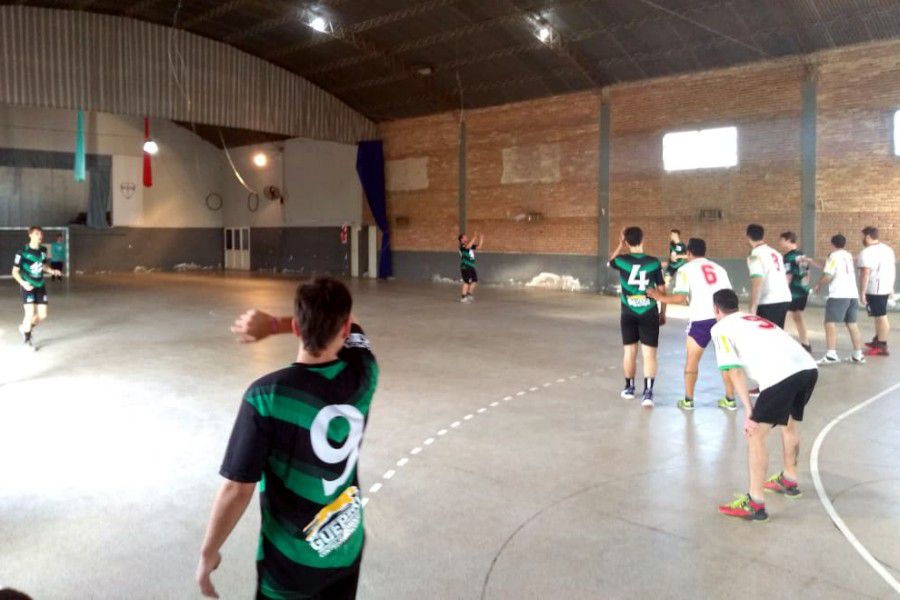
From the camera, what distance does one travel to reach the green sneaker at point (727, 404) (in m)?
7.09

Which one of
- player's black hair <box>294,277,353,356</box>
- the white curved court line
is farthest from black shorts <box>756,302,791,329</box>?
player's black hair <box>294,277,353,356</box>

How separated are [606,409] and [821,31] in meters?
13.4

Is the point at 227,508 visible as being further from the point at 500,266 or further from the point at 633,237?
the point at 500,266

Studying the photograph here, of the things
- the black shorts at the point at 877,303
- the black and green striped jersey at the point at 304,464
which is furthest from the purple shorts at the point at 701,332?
the black and green striped jersey at the point at 304,464

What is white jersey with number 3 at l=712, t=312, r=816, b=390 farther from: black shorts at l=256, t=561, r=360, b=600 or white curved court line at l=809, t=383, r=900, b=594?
black shorts at l=256, t=561, r=360, b=600

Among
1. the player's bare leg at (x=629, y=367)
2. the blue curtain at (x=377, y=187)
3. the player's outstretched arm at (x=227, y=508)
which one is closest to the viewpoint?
the player's outstretched arm at (x=227, y=508)

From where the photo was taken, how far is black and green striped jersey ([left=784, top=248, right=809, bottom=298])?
31.8 ft

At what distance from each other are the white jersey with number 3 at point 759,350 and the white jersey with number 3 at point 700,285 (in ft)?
7.96

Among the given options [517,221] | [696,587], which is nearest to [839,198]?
[517,221]

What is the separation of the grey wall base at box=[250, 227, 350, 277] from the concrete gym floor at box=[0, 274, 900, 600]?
19914mm

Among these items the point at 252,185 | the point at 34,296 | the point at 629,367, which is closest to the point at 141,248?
the point at 252,185

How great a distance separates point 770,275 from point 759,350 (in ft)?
14.1

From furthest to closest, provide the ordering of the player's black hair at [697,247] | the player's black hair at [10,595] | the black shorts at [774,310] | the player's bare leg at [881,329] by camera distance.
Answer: the player's bare leg at [881,329] → the black shorts at [774,310] → the player's black hair at [697,247] → the player's black hair at [10,595]

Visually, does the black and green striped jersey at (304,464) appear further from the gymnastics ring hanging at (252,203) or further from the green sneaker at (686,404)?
the gymnastics ring hanging at (252,203)
